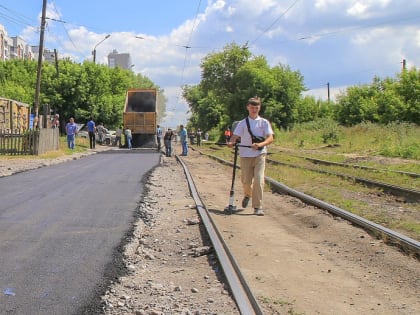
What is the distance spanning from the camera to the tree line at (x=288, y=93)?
1750 inches

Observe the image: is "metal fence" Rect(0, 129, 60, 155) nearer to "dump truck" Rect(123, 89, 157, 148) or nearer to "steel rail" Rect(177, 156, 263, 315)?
"dump truck" Rect(123, 89, 157, 148)

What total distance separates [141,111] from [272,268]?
31.6m

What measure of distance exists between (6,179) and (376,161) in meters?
14.8

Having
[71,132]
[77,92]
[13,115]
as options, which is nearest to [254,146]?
[71,132]

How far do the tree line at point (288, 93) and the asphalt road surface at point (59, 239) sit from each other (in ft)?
118

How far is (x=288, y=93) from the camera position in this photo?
6084 cm

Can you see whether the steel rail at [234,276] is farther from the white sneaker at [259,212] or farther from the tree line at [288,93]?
the tree line at [288,93]

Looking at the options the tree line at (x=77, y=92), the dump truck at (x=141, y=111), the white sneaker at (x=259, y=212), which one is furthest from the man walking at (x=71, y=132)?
the tree line at (x=77, y=92)

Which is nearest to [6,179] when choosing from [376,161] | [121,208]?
[121,208]

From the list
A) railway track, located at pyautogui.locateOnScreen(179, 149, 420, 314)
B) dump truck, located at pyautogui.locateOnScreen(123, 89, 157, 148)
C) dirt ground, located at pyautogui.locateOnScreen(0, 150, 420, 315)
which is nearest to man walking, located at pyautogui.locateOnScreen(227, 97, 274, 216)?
dirt ground, located at pyautogui.locateOnScreen(0, 150, 420, 315)

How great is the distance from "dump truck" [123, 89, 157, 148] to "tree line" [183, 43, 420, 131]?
Answer: 1997cm

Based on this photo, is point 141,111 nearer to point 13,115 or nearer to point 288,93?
point 13,115

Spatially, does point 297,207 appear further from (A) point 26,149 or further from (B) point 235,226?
(A) point 26,149

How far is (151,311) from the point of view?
4547mm
